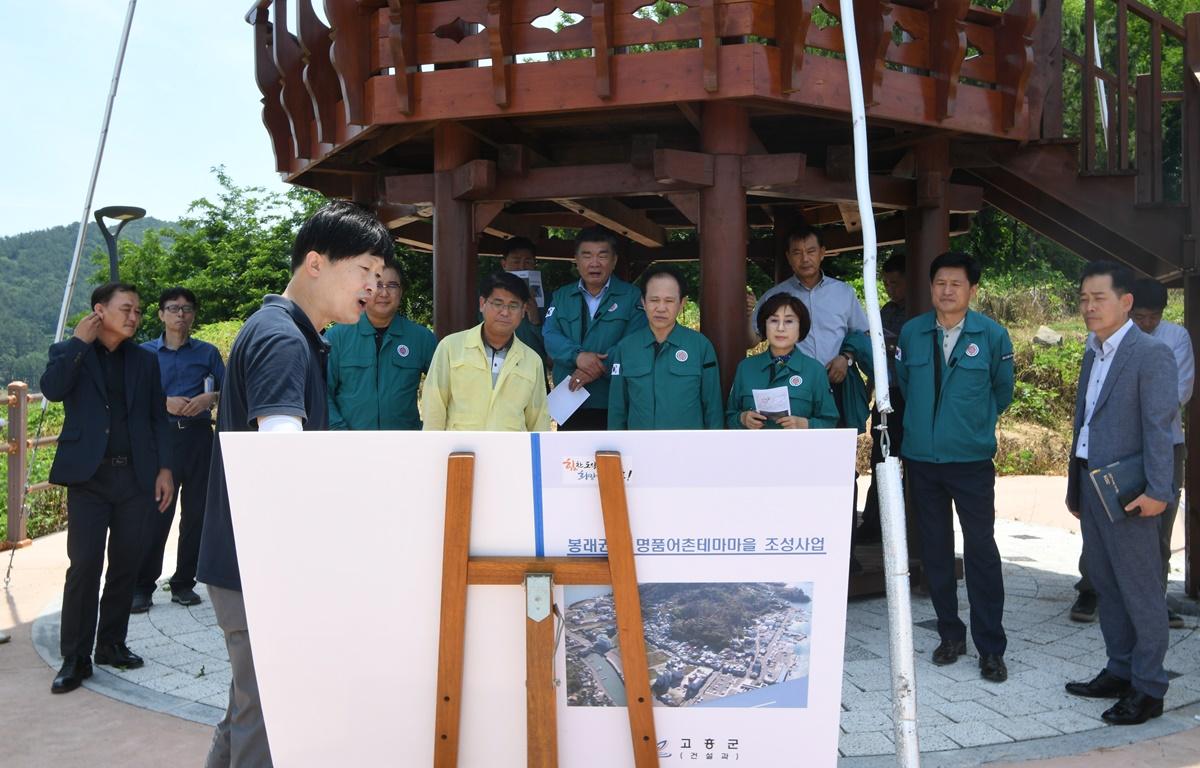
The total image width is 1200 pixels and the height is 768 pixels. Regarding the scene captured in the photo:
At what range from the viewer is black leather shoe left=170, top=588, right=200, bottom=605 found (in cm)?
642

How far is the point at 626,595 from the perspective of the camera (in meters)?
2.08

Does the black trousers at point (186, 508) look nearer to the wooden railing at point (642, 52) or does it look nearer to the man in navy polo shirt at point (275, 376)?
the wooden railing at point (642, 52)

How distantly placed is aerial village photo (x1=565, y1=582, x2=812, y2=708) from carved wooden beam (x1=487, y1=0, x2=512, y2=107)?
10.4 feet

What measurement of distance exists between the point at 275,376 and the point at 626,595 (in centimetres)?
99

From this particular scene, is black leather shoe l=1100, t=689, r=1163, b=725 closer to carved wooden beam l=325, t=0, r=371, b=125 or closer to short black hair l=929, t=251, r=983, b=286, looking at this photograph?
short black hair l=929, t=251, r=983, b=286

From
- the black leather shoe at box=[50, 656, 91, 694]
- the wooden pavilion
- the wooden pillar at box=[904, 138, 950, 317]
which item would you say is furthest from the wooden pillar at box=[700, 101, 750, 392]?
the black leather shoe at box=[50, 656, 91, 694]

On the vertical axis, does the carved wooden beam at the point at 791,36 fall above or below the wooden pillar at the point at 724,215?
above

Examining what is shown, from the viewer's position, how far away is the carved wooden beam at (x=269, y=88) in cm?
633

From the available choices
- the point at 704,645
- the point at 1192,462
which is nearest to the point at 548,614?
the point at 704,645

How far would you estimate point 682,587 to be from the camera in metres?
2.12

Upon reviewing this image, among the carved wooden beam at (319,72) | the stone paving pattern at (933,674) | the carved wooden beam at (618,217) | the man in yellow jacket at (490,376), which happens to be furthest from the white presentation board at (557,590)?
the carved wooden beam at (319,72)

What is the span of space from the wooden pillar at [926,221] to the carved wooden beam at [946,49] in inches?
32.9

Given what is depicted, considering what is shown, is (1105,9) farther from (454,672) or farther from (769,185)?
(454,672)

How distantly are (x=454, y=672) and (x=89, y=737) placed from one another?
9.80 feet
